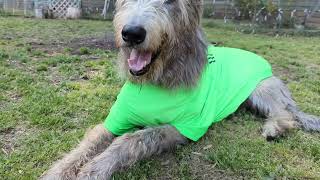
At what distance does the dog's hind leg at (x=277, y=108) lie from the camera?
4.17 metres

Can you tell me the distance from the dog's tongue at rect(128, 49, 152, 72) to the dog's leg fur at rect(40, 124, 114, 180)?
29.4 inches

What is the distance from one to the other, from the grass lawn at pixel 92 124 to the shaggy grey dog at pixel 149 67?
148 mm

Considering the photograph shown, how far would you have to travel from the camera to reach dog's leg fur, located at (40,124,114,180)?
10.2 feet

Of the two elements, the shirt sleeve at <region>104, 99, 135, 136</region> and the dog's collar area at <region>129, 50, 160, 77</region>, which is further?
the shirt sleeve at <region>104, 99, 135, 136</region>

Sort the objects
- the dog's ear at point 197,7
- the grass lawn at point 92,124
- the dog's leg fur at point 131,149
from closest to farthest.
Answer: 1. the dog's leg fur at point 131,149
2. the grass lawn at point 92,124
3. the dog's ear at point 197,7

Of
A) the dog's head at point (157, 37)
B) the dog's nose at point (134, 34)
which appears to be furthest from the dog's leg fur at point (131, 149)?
the dog's nose at point (134, 34)

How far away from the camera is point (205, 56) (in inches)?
152

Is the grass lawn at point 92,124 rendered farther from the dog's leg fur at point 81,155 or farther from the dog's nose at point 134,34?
the dog's nose at point 134,34

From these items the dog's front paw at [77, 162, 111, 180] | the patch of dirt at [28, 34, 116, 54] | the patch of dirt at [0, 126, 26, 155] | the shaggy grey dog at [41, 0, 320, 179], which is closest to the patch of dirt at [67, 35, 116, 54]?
the patch of dirt at [28, 34, 116, 54]

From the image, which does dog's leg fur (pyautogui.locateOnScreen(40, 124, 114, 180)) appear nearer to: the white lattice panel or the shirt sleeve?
the shirt sleeve

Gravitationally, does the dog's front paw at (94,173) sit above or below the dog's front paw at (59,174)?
above

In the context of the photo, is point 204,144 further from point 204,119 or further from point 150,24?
point 150,24

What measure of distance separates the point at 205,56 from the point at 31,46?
17.8ft

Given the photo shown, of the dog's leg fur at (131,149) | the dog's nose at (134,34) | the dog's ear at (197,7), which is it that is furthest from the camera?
the dog's ear at (197,7)
